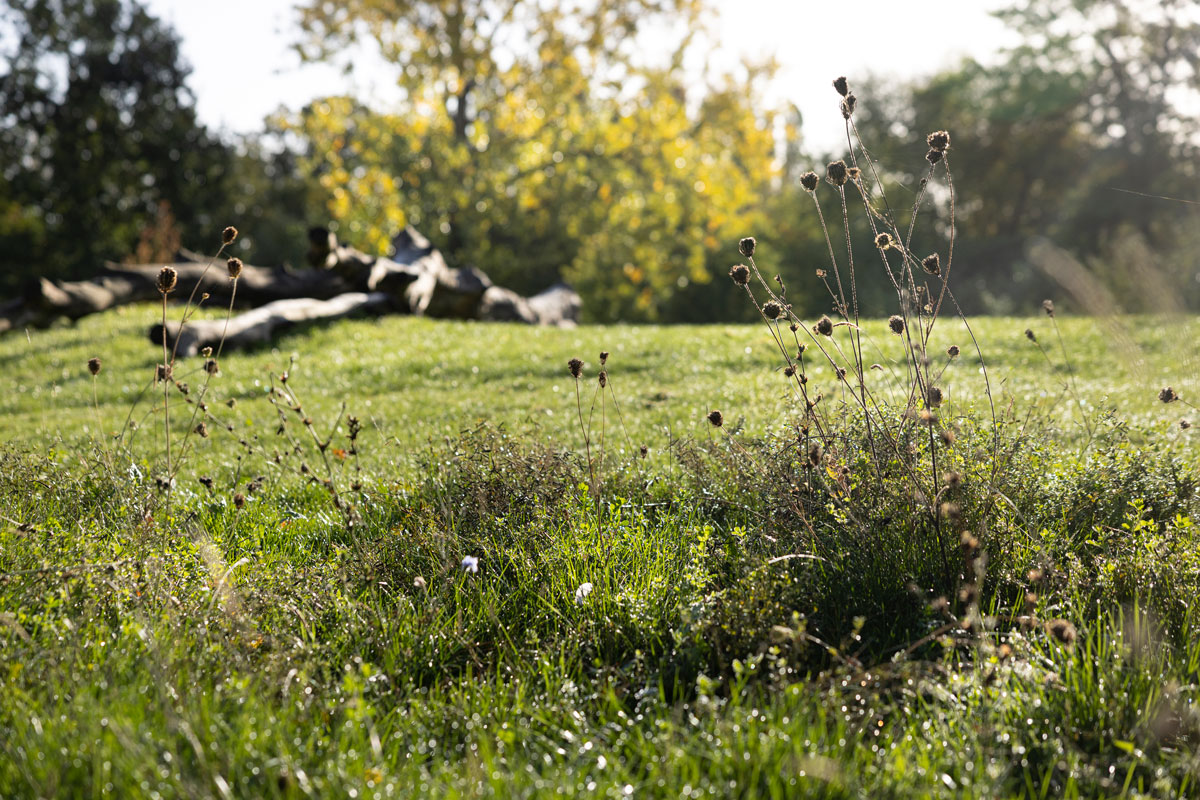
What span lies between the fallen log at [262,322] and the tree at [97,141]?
569 inches

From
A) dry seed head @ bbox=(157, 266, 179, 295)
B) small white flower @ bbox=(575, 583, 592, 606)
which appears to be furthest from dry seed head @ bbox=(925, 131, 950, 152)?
dry seed head @ bbox=(157, 266, 179, 295)

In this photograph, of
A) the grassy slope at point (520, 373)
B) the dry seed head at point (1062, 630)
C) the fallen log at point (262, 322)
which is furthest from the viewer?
the fallen log at point (262, 322)

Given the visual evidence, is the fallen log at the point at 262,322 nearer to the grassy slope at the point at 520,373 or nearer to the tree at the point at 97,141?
the grassy slope at the point at 520,373

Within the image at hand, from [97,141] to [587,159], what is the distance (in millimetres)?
15776

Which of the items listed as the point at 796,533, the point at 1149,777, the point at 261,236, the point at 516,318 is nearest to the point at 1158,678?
the point at 1149,777

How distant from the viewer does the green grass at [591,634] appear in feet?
7.22

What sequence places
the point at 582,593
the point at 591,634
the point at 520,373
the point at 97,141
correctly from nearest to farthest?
the point at 591,634 < the point at 582,593 < the point at 520,373 < the point at 97,141

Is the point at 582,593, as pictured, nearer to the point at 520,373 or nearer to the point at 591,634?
the point at 591,634

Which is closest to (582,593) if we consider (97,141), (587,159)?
(587,159)

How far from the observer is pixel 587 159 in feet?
65.3

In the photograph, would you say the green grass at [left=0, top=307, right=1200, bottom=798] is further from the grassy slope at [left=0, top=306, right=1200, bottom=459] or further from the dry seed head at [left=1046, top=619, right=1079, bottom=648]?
the grassy slope at [left=0, top=306, right=1200, bottom=459]

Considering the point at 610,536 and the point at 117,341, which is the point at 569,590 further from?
the point at 117,341

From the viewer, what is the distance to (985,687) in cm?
257

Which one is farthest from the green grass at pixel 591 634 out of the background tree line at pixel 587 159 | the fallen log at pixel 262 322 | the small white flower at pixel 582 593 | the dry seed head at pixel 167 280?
the background tree line at pixel 587 159
